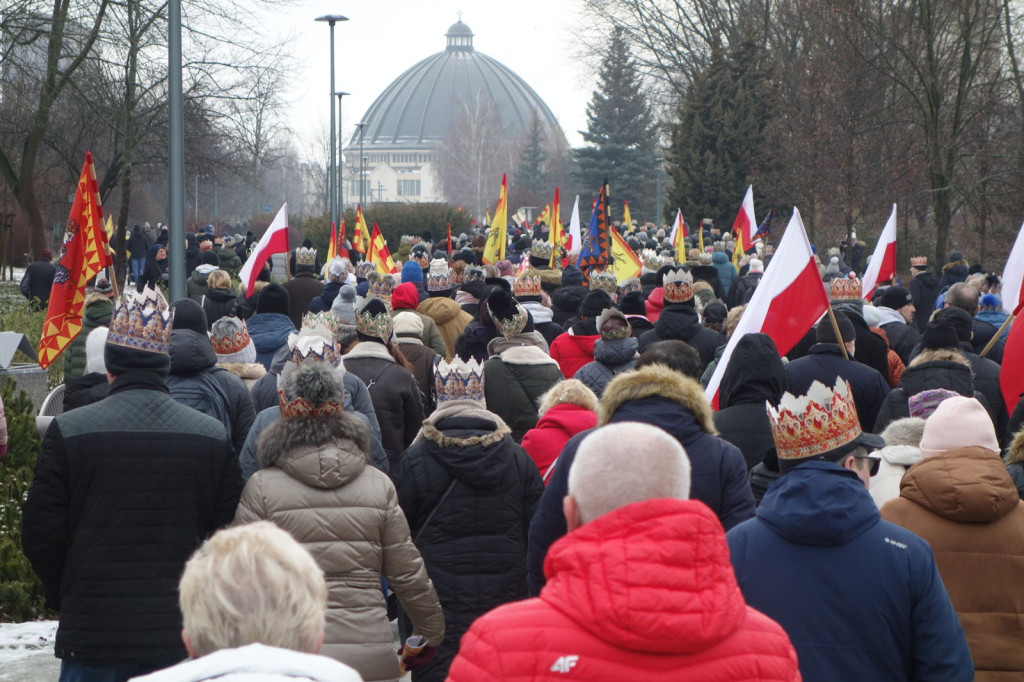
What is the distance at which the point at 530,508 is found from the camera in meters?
5.48

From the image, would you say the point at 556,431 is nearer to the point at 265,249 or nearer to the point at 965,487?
the point at 965,487

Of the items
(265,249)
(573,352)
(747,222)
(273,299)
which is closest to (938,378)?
(573,352)

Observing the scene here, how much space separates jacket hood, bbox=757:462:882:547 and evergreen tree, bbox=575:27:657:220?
65.2 meters

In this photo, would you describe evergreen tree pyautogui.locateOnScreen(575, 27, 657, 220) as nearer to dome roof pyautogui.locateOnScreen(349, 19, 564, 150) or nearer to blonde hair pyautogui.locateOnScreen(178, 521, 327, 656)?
blonde hair pyautogui.locateOnScreen(178, 521, 327, 656)

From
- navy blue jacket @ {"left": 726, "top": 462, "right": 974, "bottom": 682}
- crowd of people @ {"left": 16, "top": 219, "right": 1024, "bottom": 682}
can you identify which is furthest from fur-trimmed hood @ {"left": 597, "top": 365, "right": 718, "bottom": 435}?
navy blue jacket @ {"left": 726, "top": 462, "right": 974, "bottom": 682}

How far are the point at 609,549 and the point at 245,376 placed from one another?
496 cm

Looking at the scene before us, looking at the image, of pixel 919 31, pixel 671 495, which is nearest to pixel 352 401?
pixel 671 495

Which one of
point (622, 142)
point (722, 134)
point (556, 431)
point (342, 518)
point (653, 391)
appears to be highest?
point (622, 142)

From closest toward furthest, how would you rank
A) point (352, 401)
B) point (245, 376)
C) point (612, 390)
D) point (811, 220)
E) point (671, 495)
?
point (671, 495) → point (612, 390) → point (352, 401) → point (245, 376) → point (811, 220)

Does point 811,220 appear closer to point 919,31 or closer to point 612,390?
point 919,31

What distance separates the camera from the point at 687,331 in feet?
29.5

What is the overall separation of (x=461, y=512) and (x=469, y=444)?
0.28 m

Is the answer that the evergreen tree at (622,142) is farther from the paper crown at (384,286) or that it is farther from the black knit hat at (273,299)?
the black knit hat at (273,299)

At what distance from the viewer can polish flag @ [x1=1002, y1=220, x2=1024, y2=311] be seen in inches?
432
